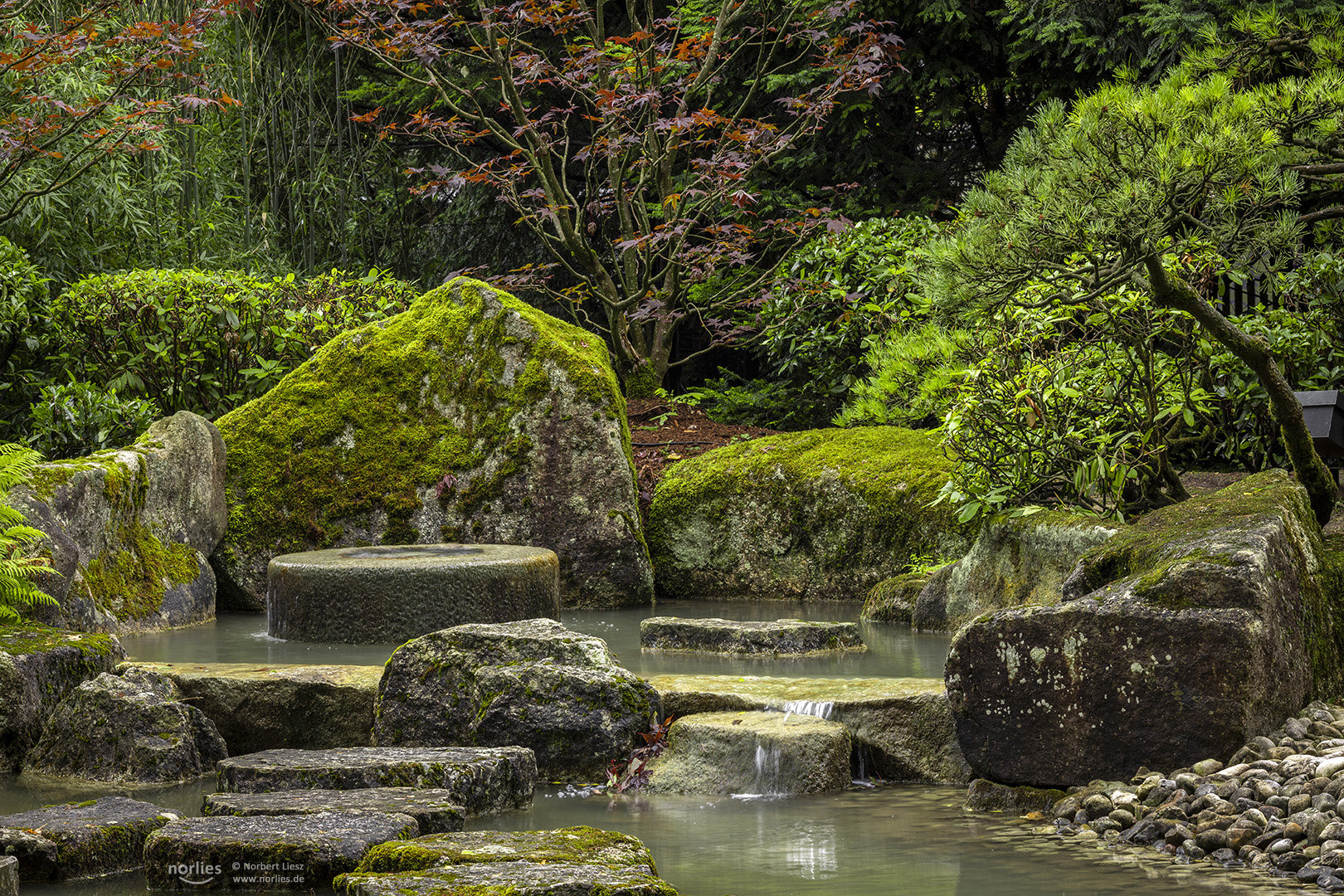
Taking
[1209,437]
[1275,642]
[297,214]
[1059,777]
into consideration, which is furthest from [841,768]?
[297,214]

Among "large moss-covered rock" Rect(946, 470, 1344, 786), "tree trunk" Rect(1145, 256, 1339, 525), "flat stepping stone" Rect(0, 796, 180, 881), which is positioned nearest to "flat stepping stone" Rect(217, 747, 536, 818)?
"flat stepping stone" Rect(0, 796, 180, 881)

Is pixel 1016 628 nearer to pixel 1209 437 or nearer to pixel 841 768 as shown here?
pixel 841 768

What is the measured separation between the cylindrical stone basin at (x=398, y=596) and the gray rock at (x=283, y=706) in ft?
3.81

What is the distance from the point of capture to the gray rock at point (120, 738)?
4367 mm

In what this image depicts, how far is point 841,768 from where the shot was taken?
428 cm

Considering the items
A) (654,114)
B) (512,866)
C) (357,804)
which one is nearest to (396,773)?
(357,804)

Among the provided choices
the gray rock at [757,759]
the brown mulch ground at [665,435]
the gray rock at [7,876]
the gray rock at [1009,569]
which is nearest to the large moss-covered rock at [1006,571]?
the gray rock at [1009,569]

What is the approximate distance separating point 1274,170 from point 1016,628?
6.80 ft

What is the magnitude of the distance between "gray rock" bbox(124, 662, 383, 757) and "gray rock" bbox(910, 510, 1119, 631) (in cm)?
280

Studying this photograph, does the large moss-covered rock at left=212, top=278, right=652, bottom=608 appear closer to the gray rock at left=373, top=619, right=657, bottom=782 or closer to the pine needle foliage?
the pine needle foliage

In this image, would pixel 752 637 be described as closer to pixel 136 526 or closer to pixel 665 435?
pixel 136 526

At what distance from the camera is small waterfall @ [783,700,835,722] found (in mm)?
4488

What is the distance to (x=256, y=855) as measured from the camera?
322 cm

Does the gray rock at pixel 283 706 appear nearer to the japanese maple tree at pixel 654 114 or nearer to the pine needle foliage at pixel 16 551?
the pine needle foliage at pixel 16 551
